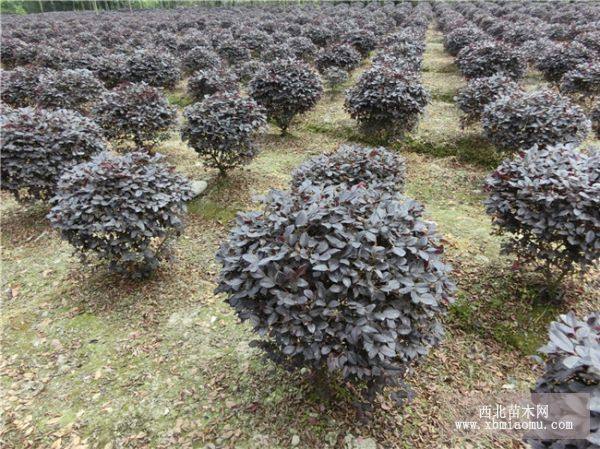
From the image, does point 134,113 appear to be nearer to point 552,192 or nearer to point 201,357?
point 201,357

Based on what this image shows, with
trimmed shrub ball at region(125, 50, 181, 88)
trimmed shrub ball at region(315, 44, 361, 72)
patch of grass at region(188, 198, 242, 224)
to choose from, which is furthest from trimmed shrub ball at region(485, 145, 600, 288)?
trimmed shrub ball at region(125, 50, 181, 88)

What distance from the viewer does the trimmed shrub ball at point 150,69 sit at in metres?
12.6

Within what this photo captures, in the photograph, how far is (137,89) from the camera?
8.39 metres

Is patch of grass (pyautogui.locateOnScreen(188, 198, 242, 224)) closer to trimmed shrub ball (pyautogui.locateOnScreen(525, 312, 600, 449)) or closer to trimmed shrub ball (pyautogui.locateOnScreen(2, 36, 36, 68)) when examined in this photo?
trimmed shrub ball (pyautogui.locateOnScreen(525, 312, 600, 449))

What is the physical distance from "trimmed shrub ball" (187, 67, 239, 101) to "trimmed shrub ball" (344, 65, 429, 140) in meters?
3.44

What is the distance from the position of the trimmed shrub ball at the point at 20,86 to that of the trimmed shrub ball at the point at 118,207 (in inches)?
323

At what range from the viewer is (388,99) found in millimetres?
8211

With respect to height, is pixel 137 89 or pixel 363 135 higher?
pixel 137 89

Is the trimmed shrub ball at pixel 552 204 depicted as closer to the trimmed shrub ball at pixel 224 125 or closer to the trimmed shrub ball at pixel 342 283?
the trimmed shrub ball at pixel 342 283

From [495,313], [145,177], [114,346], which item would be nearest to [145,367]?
[114,346]

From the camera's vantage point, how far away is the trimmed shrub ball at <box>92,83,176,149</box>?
8.09m

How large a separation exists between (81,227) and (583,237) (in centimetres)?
557

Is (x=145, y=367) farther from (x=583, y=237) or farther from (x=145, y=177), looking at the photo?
(x=583, y=237)

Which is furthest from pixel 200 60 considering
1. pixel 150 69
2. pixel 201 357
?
pixel 201 357
